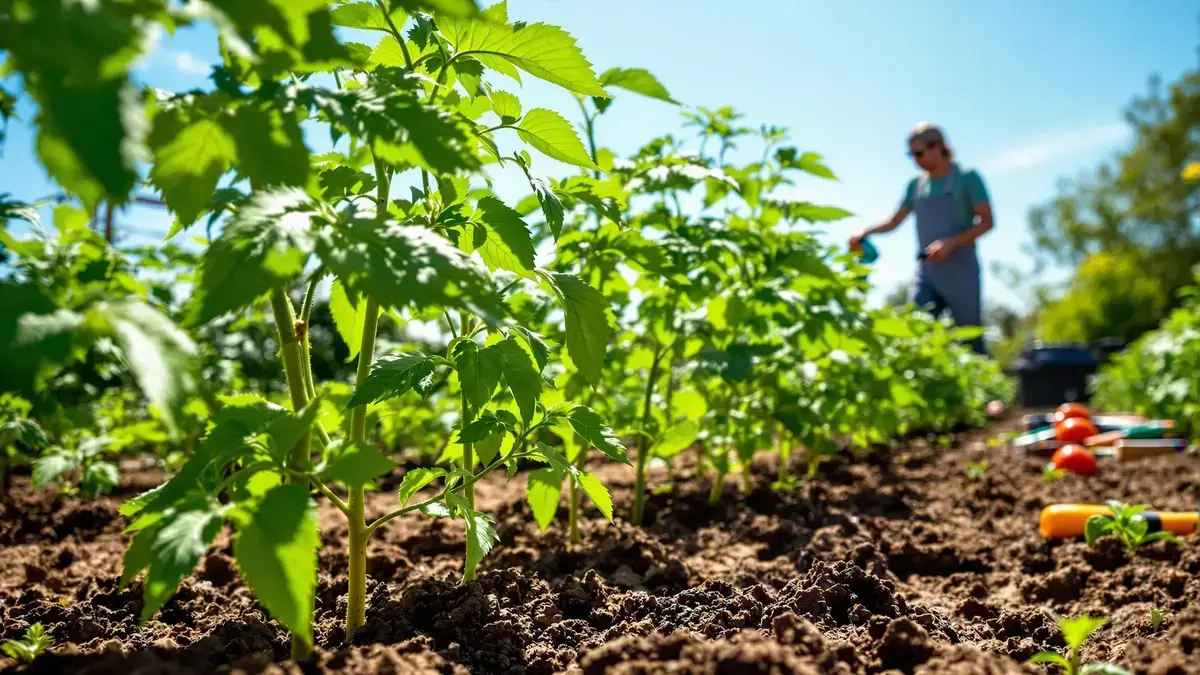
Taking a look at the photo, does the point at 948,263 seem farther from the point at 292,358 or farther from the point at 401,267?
the point at 401,267

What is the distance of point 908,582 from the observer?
2.63 meters

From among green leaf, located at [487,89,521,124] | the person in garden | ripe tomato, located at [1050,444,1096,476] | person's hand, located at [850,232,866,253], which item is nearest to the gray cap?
the person in garden

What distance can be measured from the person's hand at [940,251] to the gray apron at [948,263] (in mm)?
196

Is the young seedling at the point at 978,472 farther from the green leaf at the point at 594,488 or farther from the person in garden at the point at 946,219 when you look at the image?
the person in garden at the point at 946,219

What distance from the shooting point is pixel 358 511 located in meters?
1.54

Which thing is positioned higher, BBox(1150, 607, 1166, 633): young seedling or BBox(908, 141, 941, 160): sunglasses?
BBox(908, 141, 941, 160): sunglasses

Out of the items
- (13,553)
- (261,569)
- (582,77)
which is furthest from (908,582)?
(13,553)

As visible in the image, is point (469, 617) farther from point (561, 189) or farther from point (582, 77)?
point (582, 77)

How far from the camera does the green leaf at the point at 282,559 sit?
108 cm

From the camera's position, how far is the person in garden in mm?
7598

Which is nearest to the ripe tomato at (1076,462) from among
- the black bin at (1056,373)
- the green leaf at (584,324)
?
the green leaf at (584,324)

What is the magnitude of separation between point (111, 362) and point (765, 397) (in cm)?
324

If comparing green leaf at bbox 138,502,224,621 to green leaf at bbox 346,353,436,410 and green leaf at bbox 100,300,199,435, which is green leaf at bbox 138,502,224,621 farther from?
green leaf at bbox 346,353,436,410

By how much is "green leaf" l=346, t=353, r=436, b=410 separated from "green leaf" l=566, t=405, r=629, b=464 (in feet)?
1.03
